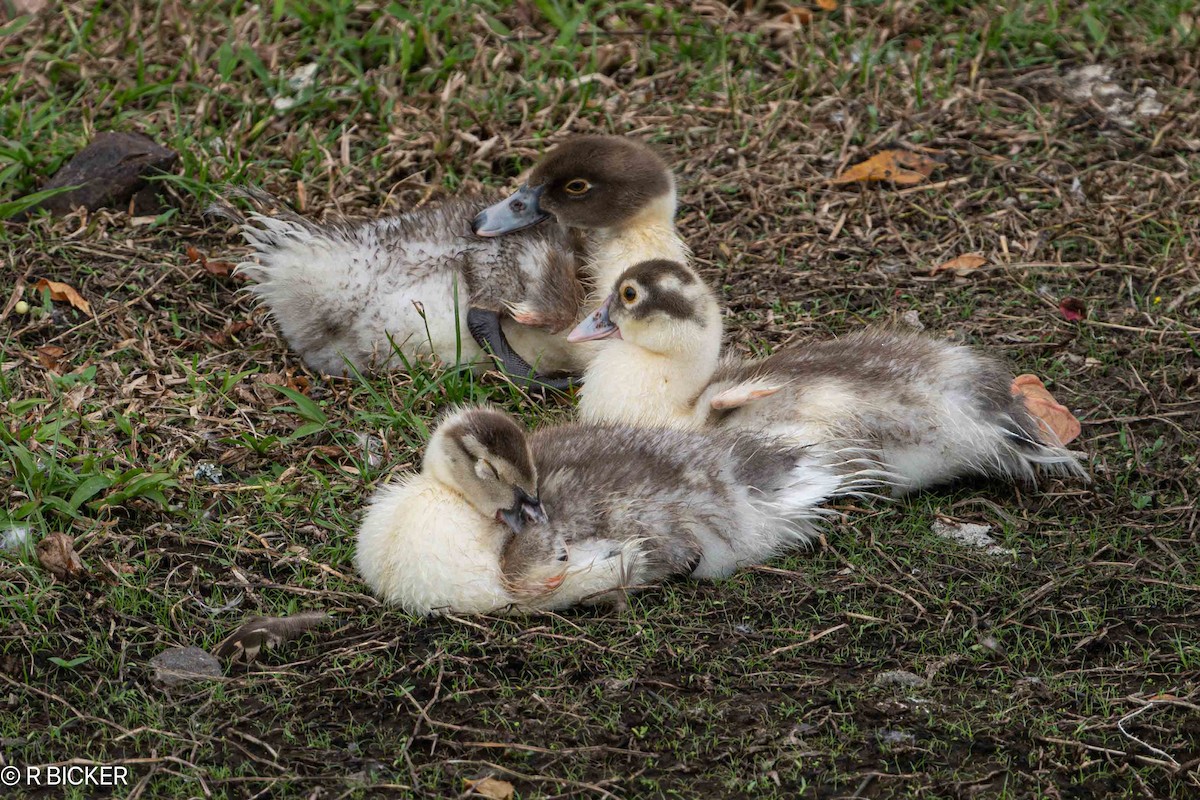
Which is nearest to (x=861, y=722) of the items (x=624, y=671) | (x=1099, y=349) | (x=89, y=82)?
(x=624, y=671)

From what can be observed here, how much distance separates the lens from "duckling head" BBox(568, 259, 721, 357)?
5.25 metres

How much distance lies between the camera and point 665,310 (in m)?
5.24

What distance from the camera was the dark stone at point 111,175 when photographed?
6805mm

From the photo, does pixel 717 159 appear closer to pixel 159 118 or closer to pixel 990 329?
pixel 990 329

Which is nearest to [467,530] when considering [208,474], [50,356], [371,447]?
[371,447]

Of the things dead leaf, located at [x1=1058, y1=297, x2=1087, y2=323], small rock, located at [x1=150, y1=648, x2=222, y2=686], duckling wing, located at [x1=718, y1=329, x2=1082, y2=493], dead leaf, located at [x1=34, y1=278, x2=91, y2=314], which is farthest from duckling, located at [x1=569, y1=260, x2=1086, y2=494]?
dead leaf, located at [x1=34, y1=278, x2=91, y2=314]

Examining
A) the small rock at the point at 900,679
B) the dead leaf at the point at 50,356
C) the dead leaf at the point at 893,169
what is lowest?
the dead leaf at the point at 50,356

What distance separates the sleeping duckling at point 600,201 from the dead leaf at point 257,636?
2080mm

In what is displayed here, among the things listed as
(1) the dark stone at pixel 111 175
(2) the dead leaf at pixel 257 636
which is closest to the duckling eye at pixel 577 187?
(1) the dark stone at pixel 111 175

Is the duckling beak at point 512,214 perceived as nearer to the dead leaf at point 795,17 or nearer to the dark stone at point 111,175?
the dark stone at point 111,175

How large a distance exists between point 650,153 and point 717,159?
5.06 feet

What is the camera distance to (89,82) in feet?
25.0

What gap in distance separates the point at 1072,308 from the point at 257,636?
13.1ft

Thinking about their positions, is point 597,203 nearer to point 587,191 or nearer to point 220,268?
point 587,191
